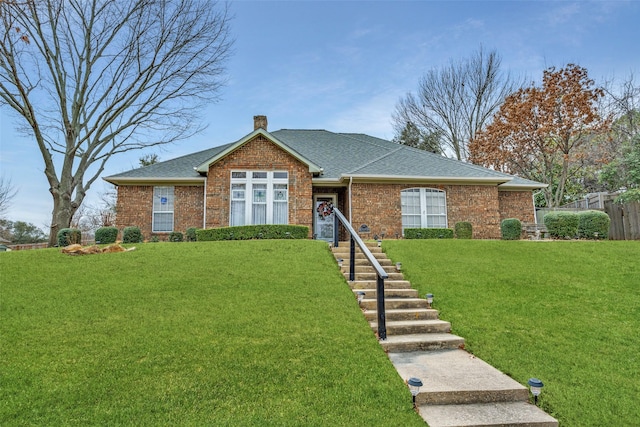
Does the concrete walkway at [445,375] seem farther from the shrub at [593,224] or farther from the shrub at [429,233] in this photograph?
the shrub at [593,224]

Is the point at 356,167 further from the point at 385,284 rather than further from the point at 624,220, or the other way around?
the point at 624,220

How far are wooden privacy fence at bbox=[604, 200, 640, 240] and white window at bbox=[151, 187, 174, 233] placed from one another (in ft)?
59.4

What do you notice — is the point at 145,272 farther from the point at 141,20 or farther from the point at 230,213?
the point at 141,20

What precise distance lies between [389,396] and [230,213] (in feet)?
37.9

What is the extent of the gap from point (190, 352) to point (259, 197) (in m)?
10.3

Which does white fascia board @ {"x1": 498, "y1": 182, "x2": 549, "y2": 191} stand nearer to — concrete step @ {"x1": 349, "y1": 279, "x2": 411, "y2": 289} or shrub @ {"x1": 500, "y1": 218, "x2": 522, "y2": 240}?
shrub @ {"x1": 500, "y1": 218, "x2": 522, "y2": 240}

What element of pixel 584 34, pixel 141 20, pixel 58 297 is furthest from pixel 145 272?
pixel 584 34

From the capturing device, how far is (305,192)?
14664mm

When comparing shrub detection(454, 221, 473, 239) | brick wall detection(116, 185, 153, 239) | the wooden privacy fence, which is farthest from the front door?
the wooden privacy fence

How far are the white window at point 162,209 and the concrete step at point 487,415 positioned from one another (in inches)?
546

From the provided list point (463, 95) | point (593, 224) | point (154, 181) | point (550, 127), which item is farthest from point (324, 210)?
point (463, 95)

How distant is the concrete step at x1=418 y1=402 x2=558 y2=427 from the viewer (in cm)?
349

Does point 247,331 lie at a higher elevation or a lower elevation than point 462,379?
higher

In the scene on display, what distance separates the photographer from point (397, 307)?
21.8 feet
